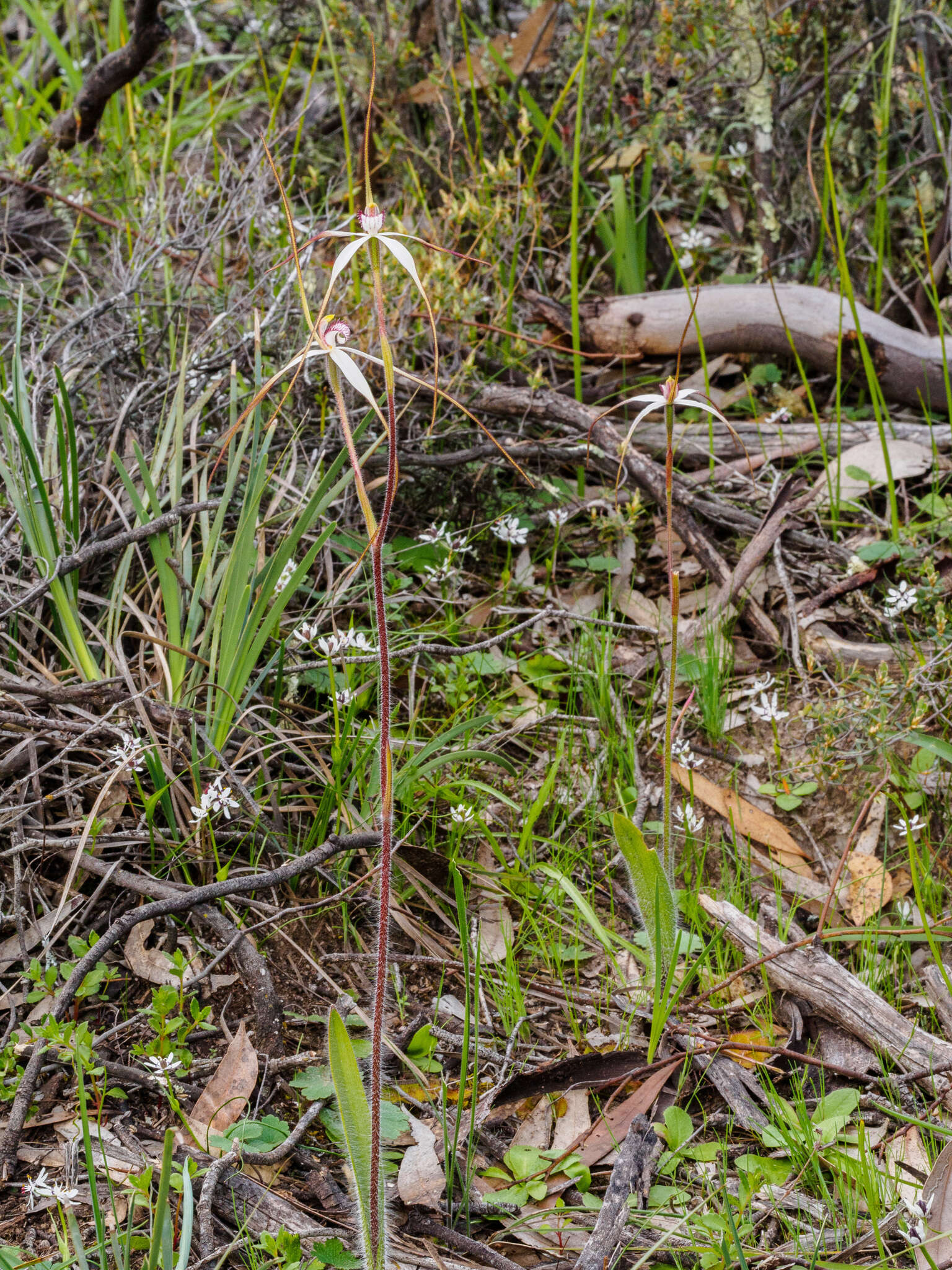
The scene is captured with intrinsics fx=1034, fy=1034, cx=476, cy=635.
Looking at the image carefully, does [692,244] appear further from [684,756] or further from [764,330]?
[684,756]

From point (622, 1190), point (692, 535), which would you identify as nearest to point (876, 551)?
point (692, 535)

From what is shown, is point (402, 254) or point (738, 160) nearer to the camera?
point (402, 254)

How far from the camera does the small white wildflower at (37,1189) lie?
4.92 feet

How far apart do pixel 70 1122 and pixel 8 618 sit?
1.07m

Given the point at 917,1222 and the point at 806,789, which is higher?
the point at 917,1222

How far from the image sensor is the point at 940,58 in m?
3.73

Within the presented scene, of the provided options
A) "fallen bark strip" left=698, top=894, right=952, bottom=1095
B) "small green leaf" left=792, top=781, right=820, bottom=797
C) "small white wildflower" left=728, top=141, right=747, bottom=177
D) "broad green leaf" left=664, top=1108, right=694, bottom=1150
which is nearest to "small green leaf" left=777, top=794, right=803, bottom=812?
"small green leaf" left=792, top=781, right=820, bottom=797

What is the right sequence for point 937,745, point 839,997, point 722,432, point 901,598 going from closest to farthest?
point 839,997, point 937,745, point 901,598, point 722,432

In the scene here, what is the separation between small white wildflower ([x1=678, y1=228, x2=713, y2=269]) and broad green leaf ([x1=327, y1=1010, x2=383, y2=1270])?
2.95 meters

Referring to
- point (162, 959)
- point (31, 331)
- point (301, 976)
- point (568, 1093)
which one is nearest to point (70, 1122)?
point (162, 959)

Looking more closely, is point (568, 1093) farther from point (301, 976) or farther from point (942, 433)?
point (942, 433)

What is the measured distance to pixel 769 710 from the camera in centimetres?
240

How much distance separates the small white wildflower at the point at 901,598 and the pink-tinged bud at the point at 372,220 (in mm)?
1735

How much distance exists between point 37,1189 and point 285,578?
129 cm
